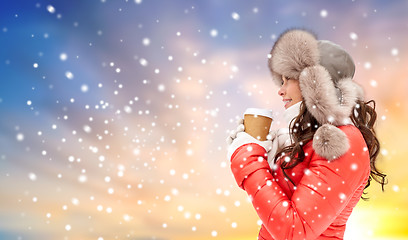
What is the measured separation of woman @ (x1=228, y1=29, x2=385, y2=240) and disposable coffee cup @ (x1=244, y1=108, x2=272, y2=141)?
4cm

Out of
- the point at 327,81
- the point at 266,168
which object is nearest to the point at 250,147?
the point at 266,168

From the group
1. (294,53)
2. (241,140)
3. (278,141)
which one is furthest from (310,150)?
(294,53)

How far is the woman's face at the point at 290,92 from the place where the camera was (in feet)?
6.63

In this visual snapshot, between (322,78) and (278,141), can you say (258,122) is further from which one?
(322,78)

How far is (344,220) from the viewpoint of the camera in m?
1.97

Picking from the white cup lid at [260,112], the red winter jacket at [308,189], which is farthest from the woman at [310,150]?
the white cup lid at [260,112]

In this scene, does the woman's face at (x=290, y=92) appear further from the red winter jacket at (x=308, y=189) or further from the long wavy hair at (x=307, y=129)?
the red winter jacket at (x=308, y=189)

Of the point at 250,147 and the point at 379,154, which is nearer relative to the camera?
the point at 250,147

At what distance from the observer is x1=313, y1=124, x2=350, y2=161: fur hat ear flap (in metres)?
1.72

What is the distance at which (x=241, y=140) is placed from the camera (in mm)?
1947

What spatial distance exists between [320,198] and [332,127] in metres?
0.32

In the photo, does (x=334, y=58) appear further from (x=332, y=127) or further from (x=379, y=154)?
(x=379, y=154)

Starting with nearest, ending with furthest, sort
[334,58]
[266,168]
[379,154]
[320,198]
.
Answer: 1. [320,198]
2. [266,168]
3. [334,58]
4. [379,154]

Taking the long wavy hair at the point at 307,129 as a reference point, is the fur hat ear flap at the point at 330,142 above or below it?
below
